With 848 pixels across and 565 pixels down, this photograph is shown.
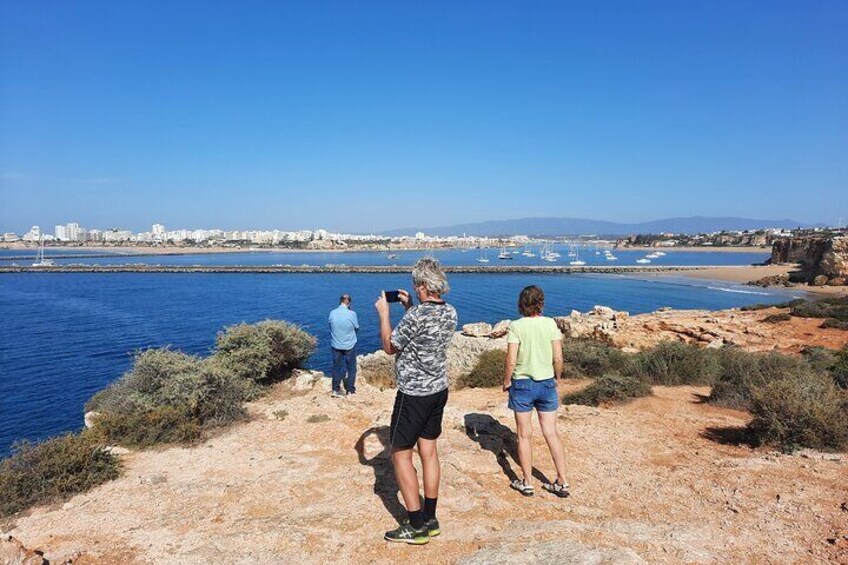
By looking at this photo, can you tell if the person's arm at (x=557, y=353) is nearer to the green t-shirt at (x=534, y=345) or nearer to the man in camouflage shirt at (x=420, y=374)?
the green t-shirt at (x=534, y=345)

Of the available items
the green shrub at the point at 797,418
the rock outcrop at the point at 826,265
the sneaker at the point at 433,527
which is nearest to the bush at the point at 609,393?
the green shrub at the point at 797,418

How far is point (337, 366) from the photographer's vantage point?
8.31m

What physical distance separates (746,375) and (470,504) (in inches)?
257

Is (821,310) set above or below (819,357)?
below

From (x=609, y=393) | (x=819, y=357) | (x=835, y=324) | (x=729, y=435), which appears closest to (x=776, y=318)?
(x=835, y=324)

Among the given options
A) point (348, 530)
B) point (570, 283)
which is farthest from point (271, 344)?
point (570, 283)

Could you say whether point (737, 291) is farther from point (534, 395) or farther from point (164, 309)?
point (534, 395)

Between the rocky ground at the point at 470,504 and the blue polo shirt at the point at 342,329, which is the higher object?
the blue polo shirt at the point at 342,329

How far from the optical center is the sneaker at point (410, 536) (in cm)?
352

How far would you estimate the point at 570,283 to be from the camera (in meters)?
63.8

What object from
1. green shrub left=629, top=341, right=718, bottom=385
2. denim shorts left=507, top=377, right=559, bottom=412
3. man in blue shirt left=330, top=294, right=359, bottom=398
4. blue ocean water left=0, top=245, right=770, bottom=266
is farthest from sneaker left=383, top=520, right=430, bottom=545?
blue ocean water left=0, top=245, right=770, bottom=266

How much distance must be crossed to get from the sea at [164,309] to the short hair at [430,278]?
9.97m

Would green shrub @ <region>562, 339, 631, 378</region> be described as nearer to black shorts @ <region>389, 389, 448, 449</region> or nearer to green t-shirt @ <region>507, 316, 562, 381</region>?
green t-shirt @ <region>507, 316, 562, 381</region>

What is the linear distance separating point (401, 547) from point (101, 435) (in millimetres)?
4584
